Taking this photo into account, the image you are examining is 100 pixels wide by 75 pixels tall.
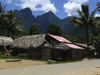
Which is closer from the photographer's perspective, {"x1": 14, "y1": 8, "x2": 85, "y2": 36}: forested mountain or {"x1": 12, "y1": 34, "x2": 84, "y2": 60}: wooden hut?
{"x1": 12, "y1": 34, "x2": 84, "y2": 60}: wooden hut

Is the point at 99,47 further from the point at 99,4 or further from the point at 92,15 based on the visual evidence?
the point at 99,4

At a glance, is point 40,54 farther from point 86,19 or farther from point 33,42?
point 86,19

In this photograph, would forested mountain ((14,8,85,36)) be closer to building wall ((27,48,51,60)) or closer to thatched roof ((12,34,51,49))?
thatched roof ((12,34,51,49))

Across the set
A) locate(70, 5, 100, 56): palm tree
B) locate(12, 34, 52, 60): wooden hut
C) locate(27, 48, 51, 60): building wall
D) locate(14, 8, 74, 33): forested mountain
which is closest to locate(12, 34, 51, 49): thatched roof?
locate(12, 34, 52, 60): wooden hut

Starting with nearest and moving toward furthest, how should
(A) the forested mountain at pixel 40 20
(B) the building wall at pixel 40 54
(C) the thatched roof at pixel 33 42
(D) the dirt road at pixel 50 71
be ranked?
(D) the dirt road at pixel 50 71 → (B) the building wall at pixel 40 54 → (C) the thatched roof at pixel 33 42 → (A) the forested mountain at pixel 40 20

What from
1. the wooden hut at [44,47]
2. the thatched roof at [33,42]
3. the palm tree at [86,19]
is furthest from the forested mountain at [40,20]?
the wooden hut at [44,47]

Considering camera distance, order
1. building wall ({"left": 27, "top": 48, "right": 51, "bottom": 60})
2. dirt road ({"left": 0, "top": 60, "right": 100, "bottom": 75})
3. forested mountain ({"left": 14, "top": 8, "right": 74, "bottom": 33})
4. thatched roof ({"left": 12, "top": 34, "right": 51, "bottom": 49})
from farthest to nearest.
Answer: forested mountain ({"left": 14, "top": 8, "right": 74, "bottom": 33})
thatched roof ({"left": 12, "top": 34, "right": 51, "bottom": 49})
building wall ({"left": 27, "top": 48, "right": 51, "bottom": 60})
dirt road ({"left": 0, "top": 60, "right": 100, "bottom": 75})

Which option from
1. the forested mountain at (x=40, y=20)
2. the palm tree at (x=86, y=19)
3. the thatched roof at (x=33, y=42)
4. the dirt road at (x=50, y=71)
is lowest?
the dirt road at (x=50, y=71)

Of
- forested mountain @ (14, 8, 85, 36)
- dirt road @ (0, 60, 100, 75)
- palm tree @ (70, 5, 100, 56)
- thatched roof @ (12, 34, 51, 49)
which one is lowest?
dirt road @ (0, 60, 100, 75)

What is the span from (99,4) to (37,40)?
34.3 feet

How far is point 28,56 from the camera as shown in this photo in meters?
19.2

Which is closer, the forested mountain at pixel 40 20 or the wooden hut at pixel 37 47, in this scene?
the wooden hut at pixel 37 47

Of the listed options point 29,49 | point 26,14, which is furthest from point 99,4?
point 26,14

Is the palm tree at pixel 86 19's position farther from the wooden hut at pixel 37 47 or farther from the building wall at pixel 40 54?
the building wall at pixel 40 54
